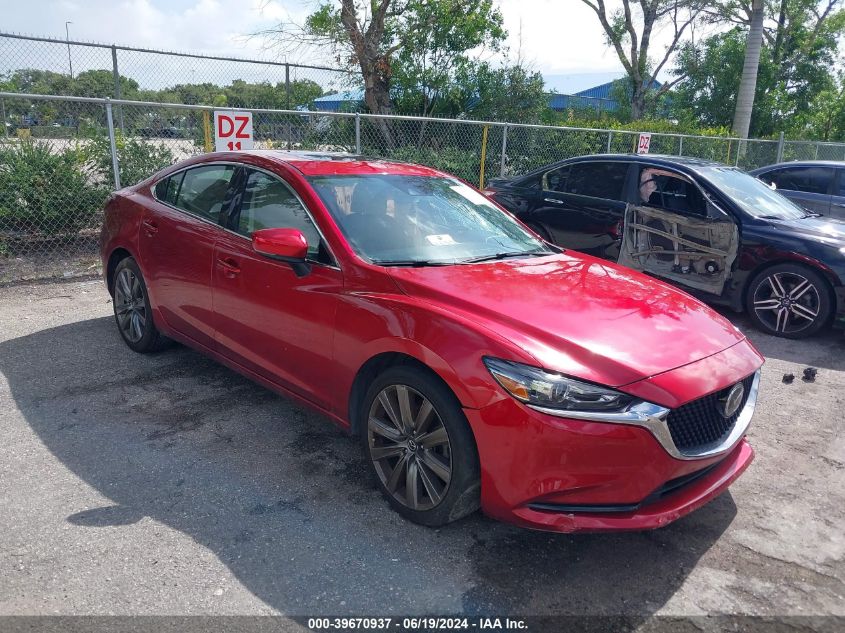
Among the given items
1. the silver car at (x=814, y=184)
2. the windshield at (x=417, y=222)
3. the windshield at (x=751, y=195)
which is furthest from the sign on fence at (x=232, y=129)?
the silver car at (x=814, y=184)

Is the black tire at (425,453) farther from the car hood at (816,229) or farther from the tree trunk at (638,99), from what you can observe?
the tree trunk at (638,99)

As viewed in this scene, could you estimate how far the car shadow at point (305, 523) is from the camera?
2594 millimetres

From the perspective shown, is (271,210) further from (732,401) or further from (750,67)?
(750,67)

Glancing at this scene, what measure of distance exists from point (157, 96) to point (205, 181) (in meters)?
6.94

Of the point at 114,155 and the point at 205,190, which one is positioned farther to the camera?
the point at 114,155

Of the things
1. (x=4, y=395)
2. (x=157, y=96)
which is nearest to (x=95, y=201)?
(x=157, y=96)

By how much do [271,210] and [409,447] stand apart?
1.70 m

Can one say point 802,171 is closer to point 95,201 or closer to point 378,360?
point 378,360

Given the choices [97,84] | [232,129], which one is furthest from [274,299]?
[97,84]

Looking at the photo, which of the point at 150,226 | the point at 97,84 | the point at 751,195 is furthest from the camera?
the point at 97,84

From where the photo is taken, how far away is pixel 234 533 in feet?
9.61

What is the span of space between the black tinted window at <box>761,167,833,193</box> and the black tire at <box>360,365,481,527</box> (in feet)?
30.2

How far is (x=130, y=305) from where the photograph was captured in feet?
16.6

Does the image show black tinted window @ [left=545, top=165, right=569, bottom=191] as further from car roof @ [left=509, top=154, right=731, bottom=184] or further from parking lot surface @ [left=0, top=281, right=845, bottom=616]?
parking lot surface @ [left=0, top=281, right=845, bottom=616]
